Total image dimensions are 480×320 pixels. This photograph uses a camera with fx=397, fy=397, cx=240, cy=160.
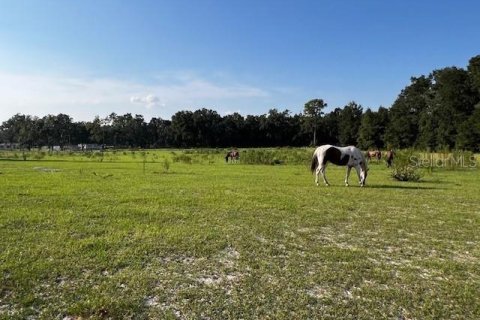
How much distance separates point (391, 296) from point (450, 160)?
92.1ft

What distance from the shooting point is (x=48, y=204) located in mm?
10477

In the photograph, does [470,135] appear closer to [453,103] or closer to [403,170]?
[453,103]

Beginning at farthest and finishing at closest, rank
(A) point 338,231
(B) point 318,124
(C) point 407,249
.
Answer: (B) point 318,124
(A) point 338,231
(C) point 407,249

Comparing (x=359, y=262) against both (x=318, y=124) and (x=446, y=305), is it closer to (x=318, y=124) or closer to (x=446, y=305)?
(x=446, y=305)

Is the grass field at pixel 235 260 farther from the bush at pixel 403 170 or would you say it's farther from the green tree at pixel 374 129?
the green tree at pixel 374 129

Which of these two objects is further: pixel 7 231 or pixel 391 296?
pixel 7 231

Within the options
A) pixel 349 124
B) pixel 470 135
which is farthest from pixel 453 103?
pixel 349 124

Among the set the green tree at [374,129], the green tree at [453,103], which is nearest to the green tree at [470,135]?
the green tree at [453,103]

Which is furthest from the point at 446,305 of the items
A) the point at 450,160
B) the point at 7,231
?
the point at 450,160

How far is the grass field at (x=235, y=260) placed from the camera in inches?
175

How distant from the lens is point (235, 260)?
6066mm

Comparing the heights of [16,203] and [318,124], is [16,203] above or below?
below

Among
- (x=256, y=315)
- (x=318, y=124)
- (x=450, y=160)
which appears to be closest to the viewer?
(x=256, y=315)

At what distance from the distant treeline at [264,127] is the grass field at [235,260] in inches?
2577
